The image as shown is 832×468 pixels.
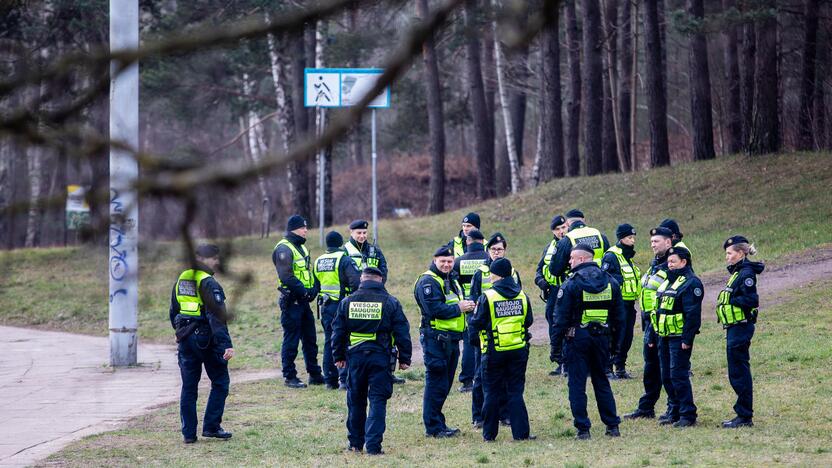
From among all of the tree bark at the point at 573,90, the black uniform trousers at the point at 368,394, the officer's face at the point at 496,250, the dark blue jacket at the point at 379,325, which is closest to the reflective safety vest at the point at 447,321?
the dark blue jacket at the point at 379,325

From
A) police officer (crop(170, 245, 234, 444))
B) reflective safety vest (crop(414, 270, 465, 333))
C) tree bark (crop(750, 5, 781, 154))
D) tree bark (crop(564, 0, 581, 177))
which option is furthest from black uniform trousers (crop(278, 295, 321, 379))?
tree bark (crop(564, 0, 581, 177))

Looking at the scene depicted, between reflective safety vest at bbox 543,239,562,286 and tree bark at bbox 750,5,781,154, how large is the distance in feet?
48.5

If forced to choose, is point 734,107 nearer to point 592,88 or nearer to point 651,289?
point 592,88

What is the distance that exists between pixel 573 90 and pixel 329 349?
24997mm

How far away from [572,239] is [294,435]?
15.4ft

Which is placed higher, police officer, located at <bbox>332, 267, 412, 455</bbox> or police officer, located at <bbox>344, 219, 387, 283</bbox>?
police officer, located at <bbox>344, 219, 387, 283</bbox>

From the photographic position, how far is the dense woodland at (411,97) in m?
3.66

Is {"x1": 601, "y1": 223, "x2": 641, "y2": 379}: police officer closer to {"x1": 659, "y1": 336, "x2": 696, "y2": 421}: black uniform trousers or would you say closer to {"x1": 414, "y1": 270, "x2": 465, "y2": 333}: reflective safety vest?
{"x1": 659, "y1": 336, "x2": 696, "y2": 421}: black uniform trousers

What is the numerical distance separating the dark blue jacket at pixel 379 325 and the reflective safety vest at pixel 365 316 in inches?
1.2

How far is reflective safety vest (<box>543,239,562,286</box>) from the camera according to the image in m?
14.3

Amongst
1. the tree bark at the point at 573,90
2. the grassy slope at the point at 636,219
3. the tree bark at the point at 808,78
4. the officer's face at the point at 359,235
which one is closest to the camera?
the officer's face at the point at 359,235

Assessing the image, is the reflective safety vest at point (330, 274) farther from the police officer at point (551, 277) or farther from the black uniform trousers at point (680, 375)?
the black uniform trousers at point (680, 375)

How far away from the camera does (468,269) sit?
13.1m

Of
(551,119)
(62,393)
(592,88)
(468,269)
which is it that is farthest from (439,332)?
(551,119)
